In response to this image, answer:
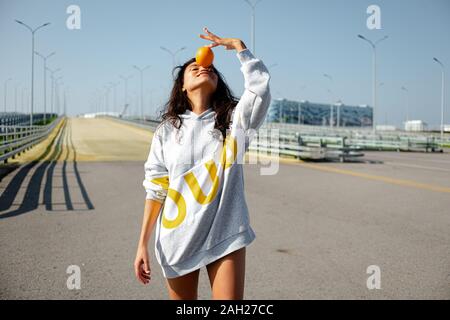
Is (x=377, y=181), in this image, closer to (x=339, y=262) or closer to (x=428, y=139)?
(x=339, y=262)

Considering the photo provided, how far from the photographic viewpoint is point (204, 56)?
2.35m

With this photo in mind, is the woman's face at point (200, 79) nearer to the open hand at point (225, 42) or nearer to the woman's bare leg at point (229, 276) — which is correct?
the open hand at point (225, 42)

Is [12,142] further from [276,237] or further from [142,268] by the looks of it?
[142,268]

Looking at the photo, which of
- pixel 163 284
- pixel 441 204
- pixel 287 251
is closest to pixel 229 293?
pixel 163 284

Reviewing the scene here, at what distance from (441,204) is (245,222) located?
9.05 m

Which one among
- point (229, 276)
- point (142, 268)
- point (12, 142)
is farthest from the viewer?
point (12, 142)

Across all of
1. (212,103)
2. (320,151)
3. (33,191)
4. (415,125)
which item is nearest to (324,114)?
(415,125)

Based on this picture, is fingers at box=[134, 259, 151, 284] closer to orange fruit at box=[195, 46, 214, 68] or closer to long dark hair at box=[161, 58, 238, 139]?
long dark hair at box=[161, 58, 238, 139]

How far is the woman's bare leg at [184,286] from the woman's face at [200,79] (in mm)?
853

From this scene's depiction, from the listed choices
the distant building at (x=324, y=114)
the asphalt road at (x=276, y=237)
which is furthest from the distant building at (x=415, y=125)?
the asphalt road at (x=276, y=237)

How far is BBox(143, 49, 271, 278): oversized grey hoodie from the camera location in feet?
7.59

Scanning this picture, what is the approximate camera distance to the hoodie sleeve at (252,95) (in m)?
2.34

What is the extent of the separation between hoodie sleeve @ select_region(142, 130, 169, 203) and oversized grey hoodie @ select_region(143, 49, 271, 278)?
0.04 metres

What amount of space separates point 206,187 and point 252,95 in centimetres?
46
